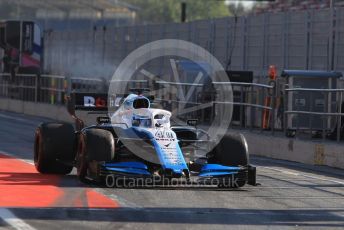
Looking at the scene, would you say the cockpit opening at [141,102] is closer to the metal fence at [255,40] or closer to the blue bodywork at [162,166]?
the blue bodywork at [162,166]

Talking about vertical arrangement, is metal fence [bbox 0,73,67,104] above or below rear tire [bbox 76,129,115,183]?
above

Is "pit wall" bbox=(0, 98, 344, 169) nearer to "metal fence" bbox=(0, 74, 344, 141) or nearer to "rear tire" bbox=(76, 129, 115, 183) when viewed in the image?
"metal fence" bbox=(0, 74, 344, 141)

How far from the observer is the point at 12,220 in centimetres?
945

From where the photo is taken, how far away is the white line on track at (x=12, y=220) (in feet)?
29.8

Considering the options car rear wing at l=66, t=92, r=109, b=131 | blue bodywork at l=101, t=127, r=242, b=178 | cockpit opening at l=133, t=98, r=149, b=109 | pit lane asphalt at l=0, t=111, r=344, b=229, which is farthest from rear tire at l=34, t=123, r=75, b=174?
blue bodywork at l=101, t=127, r=242, b=178

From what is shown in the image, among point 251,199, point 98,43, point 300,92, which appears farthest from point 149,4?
point 251,199

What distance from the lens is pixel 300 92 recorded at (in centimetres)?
1986

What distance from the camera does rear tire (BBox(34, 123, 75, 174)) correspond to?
45.1 ft

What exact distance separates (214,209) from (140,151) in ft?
6.64

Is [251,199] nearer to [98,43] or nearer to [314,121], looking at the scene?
[314,121]

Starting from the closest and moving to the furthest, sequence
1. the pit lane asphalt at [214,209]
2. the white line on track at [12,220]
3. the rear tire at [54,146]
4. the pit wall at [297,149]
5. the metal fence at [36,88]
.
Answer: the white line on track at [12,220] < the pit lane asphalt at [214,209] < the rear tire at [54,146] < the pit wall at [297,149] < the metal fence at [36,88]

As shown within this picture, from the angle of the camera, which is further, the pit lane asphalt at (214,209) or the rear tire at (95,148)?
the rear tire at (95,148)

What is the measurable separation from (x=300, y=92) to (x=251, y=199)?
824 centimetres

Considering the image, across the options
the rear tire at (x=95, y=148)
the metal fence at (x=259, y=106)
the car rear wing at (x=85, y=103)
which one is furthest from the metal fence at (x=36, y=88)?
the rear tire at (x=95, y=148)
